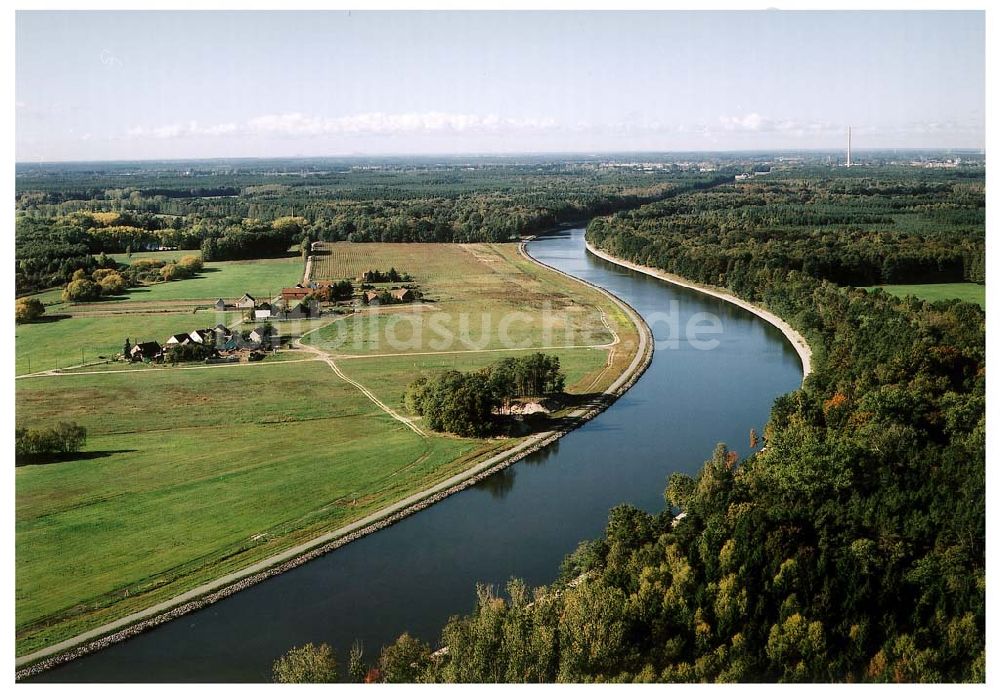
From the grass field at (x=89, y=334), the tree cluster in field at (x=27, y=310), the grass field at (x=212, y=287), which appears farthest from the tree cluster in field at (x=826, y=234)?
the tree cluster in field at (x=27, y=310)

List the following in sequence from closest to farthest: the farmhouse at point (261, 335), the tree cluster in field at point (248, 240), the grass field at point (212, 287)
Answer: the farmhouse at point (261, 335), the grass field at point (212, 287), the tree cluster in field at point (248, 240)

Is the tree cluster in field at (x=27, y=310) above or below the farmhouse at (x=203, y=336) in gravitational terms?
above

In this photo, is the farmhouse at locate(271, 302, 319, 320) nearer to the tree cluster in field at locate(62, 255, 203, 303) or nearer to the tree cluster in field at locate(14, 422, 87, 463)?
the tree cluster in field at locate(62, 255, 203, 303)

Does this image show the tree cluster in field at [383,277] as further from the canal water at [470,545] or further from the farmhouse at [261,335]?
the canal water at [470,545]

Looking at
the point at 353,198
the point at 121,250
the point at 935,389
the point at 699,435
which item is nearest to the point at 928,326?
the point at 935,389

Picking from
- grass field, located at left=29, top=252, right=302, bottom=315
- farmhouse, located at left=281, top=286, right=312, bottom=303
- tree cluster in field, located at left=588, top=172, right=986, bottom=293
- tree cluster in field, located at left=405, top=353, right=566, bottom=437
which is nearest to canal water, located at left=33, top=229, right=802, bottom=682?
tree cluster in field, located at left=405, top=353, right=566, bottom=437

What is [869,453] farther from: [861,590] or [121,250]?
[121,250]
